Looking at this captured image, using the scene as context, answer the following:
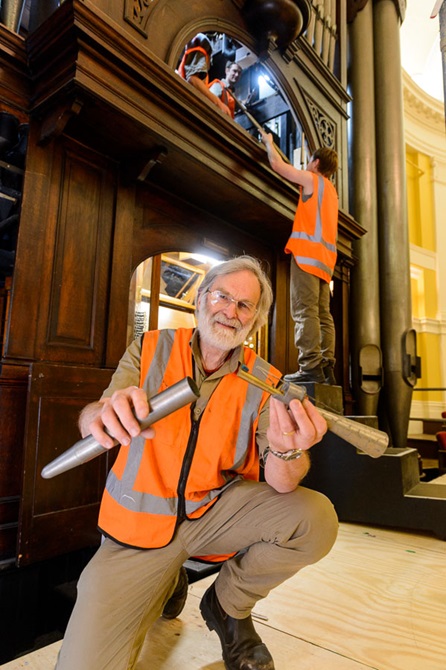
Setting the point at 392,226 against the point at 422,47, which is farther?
the point at 422,47

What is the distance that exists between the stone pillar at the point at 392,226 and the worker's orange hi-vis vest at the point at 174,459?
3546 mm

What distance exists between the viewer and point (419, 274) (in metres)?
8.00

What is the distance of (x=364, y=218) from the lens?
15.7 feet

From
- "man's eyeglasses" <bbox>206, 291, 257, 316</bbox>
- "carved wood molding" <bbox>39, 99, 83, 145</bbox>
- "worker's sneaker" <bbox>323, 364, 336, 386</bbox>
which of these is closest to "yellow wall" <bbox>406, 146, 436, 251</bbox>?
"worker's sneaker" <bbox>323, 364, 336, 386</bbox>

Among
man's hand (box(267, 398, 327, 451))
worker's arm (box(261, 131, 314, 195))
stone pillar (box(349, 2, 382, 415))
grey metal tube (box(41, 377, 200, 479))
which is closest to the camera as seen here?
grey metal tube (box(41, 377, 200, 479))

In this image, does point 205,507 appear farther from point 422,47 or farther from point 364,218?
point 422,47

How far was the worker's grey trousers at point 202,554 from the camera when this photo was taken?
109 centimetres

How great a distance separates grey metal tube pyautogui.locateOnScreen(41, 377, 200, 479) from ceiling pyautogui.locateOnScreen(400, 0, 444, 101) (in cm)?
951

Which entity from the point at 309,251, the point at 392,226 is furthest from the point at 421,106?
the point at 309,251

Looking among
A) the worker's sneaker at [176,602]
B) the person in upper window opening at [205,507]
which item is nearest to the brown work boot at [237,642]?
the person in upper window opening at [205,507]

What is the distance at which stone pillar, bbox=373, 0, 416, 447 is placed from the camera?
4.50m

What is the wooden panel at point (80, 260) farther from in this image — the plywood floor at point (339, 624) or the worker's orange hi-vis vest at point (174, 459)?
the plywood floor at point (339, 624)

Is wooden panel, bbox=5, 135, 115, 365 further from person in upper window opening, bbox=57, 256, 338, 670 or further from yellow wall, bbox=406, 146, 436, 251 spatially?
yellow wall, bbox=406, 146, 436, 251

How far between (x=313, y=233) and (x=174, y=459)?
2197 millimetres
